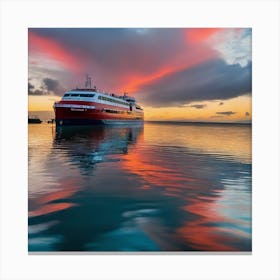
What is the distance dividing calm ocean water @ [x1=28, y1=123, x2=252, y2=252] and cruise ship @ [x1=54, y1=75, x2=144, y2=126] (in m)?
0.47

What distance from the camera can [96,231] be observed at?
4625 millimetres

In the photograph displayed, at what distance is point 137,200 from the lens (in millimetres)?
5012

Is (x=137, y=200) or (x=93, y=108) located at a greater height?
(x=93, y=108)

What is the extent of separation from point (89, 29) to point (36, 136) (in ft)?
5.88

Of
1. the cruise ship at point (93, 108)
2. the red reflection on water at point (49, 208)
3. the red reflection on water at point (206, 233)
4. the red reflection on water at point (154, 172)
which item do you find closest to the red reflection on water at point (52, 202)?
the red reflection on water at point (49, 208)

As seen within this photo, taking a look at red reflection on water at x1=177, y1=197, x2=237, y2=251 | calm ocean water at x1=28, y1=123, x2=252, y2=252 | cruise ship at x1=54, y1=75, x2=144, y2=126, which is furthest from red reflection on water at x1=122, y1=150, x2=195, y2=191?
cruise ship at x1=54, y1=75, x2=144, y2=126
